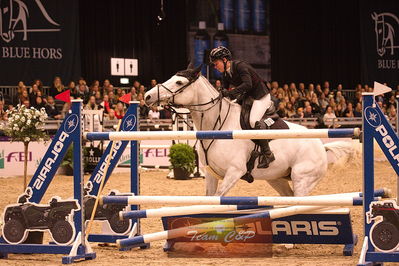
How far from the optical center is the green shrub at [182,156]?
492 inches

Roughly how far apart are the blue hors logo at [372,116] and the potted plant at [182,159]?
8.04m

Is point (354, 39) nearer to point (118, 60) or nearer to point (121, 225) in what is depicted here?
point (118, 60)

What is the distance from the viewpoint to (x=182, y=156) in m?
12.6

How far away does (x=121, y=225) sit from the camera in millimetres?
5887

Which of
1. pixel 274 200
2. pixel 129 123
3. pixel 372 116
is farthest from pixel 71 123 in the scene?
pixel 372 116

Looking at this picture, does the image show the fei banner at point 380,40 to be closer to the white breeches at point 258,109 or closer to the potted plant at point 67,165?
the potted plant at point 67,165

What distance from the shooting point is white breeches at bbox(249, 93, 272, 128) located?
20.7ft

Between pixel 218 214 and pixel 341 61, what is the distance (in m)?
18.4

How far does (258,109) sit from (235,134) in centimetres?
157

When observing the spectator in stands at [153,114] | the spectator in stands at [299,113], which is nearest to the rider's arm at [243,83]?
the spectator in stands at [153,114]

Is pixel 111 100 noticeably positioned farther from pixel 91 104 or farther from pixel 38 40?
pixel 38 40

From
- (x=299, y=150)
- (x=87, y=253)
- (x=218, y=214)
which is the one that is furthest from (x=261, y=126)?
(x=87, y=253)

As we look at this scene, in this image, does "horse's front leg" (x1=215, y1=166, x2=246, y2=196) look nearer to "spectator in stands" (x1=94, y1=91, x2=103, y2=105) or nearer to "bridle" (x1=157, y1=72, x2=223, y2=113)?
"bridle" (x1=157, y1=72, x2=223, y2=113)

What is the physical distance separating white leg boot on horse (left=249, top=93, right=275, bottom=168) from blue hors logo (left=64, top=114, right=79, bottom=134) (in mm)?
1735
